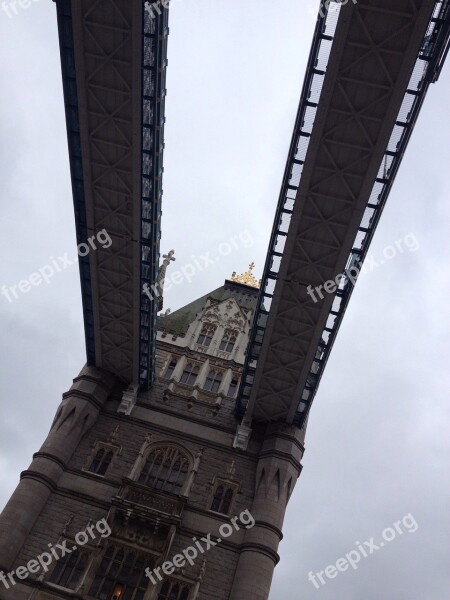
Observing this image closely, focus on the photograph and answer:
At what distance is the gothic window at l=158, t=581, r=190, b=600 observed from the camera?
30250mm

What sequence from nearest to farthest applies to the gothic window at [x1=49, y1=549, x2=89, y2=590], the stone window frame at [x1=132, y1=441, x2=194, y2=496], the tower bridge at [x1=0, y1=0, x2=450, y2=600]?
1. the tower bridge at [x1=0, y1=0, x2=450, y2=600]
2. the gothic window at [x1=49, y1=549, x2=89, y2=590]
3. the stone window frame at [x1=132, y1=441, x2=194, y2=496]

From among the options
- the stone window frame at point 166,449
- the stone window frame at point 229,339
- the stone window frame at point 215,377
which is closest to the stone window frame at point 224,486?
the stone window frame at point 166,449

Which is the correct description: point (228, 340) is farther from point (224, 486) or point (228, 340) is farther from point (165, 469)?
point (224, 486)

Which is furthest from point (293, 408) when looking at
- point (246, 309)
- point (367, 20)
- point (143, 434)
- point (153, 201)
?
point (367, 20)

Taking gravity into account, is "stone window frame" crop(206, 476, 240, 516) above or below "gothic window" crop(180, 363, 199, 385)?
below

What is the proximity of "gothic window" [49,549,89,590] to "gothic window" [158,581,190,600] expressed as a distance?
4.20 meters

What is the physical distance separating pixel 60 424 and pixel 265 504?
12.9 m

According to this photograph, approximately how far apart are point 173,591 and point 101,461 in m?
8.61

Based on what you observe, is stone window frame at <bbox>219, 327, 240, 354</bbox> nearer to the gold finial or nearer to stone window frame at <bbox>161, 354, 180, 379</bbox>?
stone window frame at <bbox>161, 354, 180, 379</bbox>

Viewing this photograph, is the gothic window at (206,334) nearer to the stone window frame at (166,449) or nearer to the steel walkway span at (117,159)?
the steel walkway span at (117,159)

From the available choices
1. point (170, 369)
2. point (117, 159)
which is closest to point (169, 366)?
point (170, 369)

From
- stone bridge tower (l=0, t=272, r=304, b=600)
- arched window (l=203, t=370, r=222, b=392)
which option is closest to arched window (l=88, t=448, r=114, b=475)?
stone bridge tower (l=0, t=272, r=304, b=600)

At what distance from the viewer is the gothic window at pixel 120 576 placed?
98.5 feet

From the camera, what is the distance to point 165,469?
3578 centimetres
